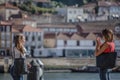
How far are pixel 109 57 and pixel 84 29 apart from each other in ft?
204

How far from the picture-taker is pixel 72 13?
78.9 metres

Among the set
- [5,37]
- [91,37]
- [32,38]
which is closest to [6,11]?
[32,38]

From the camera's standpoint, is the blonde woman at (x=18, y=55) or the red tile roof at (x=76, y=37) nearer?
the blonde woman at (x=18, y=55)

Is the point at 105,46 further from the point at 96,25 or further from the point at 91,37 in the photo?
the point at 96,25

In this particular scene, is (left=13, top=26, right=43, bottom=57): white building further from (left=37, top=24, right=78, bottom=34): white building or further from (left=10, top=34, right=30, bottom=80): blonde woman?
(left=10, top=34, right=30, bottom=80): blonde woman

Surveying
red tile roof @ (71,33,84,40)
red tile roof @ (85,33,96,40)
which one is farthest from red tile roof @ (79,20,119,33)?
red tile roof @ (71,33,84,40)

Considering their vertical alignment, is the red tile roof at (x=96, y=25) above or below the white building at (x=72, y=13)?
below

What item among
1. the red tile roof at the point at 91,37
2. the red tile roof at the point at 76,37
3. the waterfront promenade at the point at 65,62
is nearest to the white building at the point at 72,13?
the red tile roof at the point at 91,37

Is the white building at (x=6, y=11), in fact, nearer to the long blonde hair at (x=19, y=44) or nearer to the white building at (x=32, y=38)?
the white building at (x=32, y=38)

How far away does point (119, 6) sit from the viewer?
83625mm

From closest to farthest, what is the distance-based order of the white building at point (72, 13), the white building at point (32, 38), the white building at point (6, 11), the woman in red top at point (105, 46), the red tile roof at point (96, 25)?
the woman in red top at point (105, 46) → the white building at point (32, 38) → the red tile roof at point (96, 25) → the white building at point (6, 11) → the white building at point (72, 13)

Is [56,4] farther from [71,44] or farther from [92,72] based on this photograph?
[92,72]

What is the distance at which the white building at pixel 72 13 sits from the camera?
3084 inches

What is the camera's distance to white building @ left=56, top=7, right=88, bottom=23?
78.3 meters
